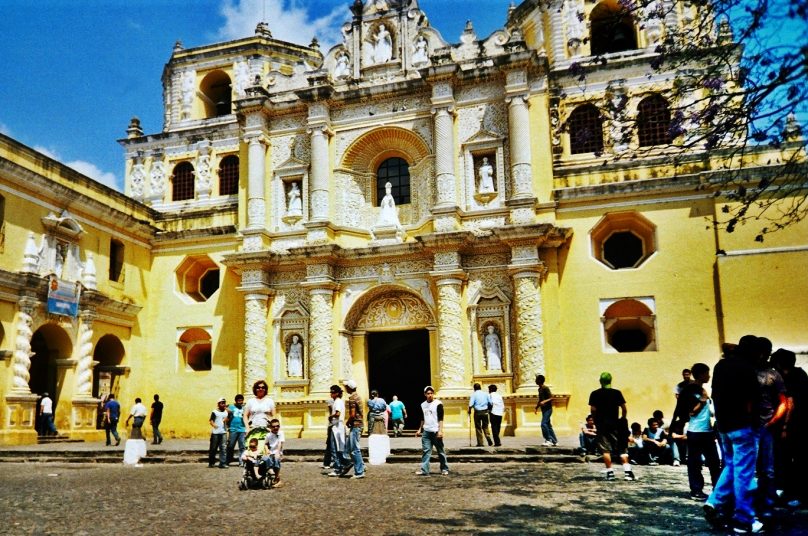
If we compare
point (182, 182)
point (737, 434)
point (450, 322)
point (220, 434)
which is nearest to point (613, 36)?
point (450, 322)

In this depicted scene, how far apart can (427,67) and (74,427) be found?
1423 centimetres

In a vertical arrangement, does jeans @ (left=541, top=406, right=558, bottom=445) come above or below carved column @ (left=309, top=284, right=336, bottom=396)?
below

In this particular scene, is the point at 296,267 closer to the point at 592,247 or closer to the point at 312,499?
the point at 592,247

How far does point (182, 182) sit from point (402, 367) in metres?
10.4

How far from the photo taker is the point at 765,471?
7020 millimetres

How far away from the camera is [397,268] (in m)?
20.7

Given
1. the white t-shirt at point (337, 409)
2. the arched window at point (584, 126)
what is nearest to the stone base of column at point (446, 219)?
the arched window at point (584, 126)

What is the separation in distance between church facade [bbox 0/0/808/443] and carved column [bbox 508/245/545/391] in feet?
0.19

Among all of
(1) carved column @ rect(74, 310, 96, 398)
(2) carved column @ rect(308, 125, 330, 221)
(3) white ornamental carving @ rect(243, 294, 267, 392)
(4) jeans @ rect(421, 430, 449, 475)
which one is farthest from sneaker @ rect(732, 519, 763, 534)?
(1) carved column @ rect(74, 310, 96, 398)

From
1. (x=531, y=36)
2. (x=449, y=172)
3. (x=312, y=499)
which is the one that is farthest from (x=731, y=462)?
(x=531, y=36)

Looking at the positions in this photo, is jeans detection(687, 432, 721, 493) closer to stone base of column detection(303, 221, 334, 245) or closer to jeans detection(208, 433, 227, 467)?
jeans detection(208, 433, 227, 467)

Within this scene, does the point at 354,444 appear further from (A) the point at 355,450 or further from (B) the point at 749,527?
(B) the point at 749,527

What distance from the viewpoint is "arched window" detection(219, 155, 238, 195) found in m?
24.9

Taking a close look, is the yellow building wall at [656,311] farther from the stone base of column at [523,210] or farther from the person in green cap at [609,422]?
the person in green cap at [609,422]
